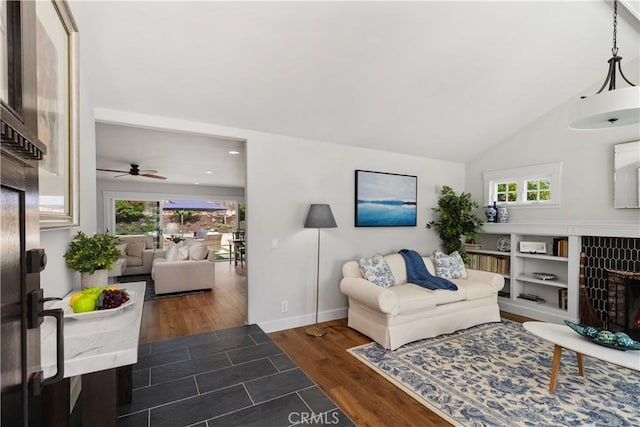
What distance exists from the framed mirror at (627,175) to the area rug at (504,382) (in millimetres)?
1913

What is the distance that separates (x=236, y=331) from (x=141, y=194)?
5971 millimetres

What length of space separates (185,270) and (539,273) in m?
5.64

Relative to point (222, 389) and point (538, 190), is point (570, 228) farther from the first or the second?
point (222, 389)

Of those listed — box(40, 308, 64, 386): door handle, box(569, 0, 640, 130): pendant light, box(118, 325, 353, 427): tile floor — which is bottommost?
box(118, 325, 353, 427): tile floor

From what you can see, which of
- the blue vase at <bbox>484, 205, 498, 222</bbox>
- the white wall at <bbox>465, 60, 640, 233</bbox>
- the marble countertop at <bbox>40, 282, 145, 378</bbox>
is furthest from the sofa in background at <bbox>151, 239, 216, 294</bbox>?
the white wall at <bbox>465, 60, 640, 233</bbox>

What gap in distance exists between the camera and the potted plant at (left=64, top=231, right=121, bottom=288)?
204 cm

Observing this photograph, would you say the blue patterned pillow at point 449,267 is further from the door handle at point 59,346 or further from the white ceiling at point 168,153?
the door handle at point 59,346

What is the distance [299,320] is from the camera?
380 centimetres

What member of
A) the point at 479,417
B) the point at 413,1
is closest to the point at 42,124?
the point at 413,1

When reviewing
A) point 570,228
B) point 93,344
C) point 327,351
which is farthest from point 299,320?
point 570,228

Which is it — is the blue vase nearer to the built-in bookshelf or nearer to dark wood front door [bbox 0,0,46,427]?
the built-in bookshelf

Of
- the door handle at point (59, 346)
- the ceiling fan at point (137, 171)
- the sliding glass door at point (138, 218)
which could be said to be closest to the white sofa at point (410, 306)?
the door handle at point (59, 346)

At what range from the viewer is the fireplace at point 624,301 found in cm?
324

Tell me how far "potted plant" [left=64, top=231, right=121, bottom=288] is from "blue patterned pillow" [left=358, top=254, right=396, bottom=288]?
98.8 inches
